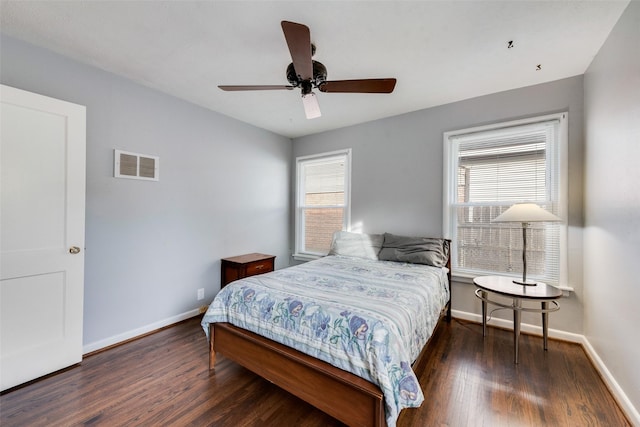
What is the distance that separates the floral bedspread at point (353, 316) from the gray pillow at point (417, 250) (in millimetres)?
335

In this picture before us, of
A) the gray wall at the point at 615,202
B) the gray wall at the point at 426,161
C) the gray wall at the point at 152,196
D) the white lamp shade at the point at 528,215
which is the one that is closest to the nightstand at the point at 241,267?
the gray wall at the point at 152,196

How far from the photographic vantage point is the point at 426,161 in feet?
10.9

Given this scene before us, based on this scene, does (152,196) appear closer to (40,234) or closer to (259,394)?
(40,234)

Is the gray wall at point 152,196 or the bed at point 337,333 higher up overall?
the gray wall at point 152,196

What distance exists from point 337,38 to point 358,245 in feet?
7.47

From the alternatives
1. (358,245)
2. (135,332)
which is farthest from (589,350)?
(135,332)

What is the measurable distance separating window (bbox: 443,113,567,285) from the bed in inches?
32.2

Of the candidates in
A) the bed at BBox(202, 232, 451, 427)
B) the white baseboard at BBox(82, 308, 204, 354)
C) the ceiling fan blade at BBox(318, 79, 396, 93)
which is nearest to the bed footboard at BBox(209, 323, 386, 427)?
the bed at BBox(202, 232, 451, 427)

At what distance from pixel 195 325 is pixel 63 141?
2138 millimetres

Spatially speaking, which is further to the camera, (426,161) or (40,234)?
(426,161)

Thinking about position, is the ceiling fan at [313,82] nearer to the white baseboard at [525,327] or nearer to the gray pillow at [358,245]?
the gray pillow at [358,245]

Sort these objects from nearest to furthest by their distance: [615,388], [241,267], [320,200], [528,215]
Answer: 1. [615,388]
2. [528,215]
3. [241,267]
4. [320,200]

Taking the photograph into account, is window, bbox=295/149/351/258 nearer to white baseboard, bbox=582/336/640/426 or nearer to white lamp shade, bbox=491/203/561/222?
white lamp shade, bbox=491/203/561/222

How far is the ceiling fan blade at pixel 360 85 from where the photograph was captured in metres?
1.87
